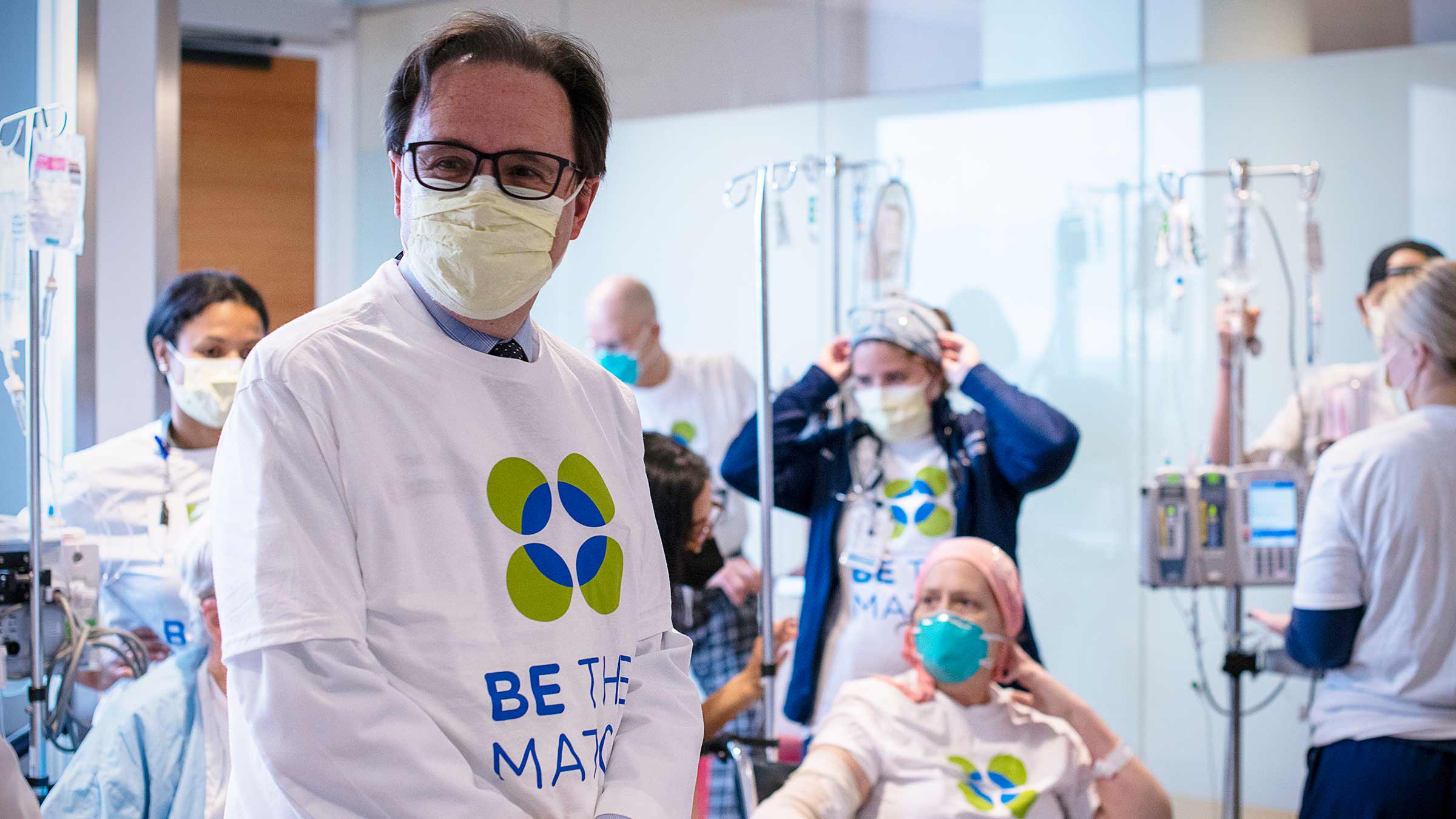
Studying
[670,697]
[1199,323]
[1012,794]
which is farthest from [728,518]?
[670,697]

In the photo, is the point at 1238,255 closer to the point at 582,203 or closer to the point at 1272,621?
the point at 1272,621

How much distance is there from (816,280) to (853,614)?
1874mm

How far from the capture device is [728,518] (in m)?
3.66

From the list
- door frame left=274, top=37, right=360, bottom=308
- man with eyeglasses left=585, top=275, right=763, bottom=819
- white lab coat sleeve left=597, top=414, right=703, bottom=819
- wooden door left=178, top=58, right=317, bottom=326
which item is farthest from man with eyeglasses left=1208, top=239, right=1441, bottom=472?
wooden door left=178, top=58, right=317, bottom=326

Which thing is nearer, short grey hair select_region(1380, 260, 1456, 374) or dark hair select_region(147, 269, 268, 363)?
short grey hair select_region(1380, 260, 1456, 374)

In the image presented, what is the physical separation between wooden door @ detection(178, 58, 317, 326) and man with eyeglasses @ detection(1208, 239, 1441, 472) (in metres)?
3.96

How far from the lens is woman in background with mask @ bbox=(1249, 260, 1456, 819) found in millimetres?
2379

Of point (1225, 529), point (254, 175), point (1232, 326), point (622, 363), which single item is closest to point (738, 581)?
point (622, 363)

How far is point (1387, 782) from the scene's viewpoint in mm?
2373

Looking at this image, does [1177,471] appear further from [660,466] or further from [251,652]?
[251,652]

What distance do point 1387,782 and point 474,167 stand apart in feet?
6.99

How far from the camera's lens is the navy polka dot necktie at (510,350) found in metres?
1.28

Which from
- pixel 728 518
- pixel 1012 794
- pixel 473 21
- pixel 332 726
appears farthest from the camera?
pixel 728 518

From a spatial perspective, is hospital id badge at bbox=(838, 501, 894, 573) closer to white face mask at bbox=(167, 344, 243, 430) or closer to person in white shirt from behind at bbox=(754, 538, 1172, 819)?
person in white shirt from behind at bbox=(754, 538, 1172, 819)
